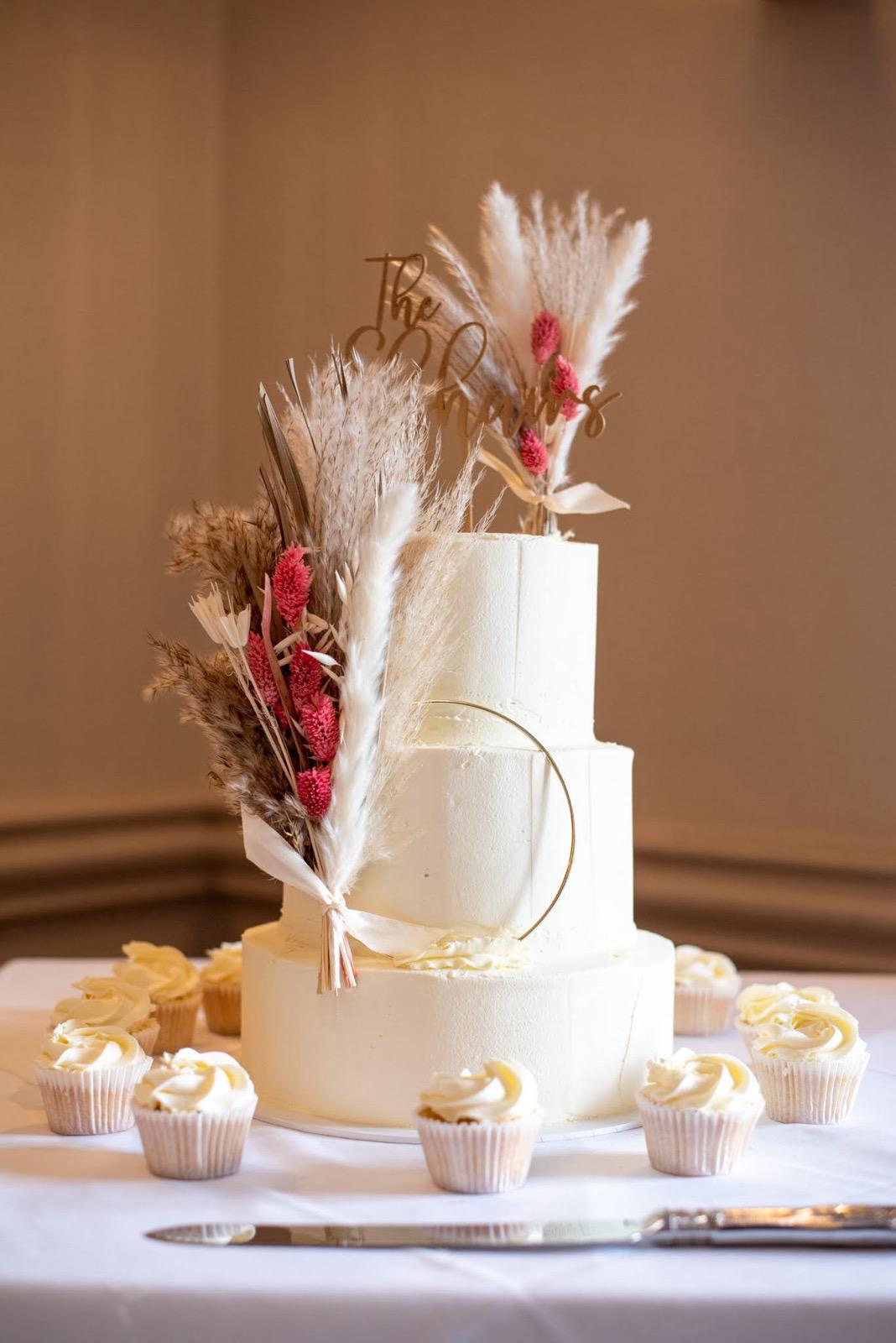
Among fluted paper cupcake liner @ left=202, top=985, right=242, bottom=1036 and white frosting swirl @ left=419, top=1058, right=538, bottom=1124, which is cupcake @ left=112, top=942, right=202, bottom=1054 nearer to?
fluted paper cupcake liner @ left=202, top=985, right=242, bottom=1036

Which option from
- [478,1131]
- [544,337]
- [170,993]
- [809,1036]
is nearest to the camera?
[478,1131]

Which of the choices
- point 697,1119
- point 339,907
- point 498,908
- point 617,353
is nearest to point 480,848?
point 498,908

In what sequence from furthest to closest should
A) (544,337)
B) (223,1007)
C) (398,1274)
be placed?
(223,1007) < (544,337) < (398,1274)

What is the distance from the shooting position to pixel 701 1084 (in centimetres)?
149

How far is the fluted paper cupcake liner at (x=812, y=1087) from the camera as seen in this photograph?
1656 millimetres

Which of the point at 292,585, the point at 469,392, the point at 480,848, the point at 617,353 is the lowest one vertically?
the point at 480,848

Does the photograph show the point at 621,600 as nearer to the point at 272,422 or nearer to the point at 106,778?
the point at 106,778

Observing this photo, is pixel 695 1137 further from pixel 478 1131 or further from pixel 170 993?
pixel 170 993

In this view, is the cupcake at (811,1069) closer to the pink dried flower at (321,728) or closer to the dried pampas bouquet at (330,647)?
the dried pampas bouquet at (330,647)

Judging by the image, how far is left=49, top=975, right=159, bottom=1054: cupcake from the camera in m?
1.84

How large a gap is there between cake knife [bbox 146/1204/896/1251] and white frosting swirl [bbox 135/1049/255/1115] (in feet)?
0.58

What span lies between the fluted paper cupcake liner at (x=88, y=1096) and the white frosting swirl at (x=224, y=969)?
47 centimetres

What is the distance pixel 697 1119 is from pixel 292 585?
29.3 inches

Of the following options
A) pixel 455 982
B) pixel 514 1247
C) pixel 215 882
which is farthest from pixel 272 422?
pixel 215 882
